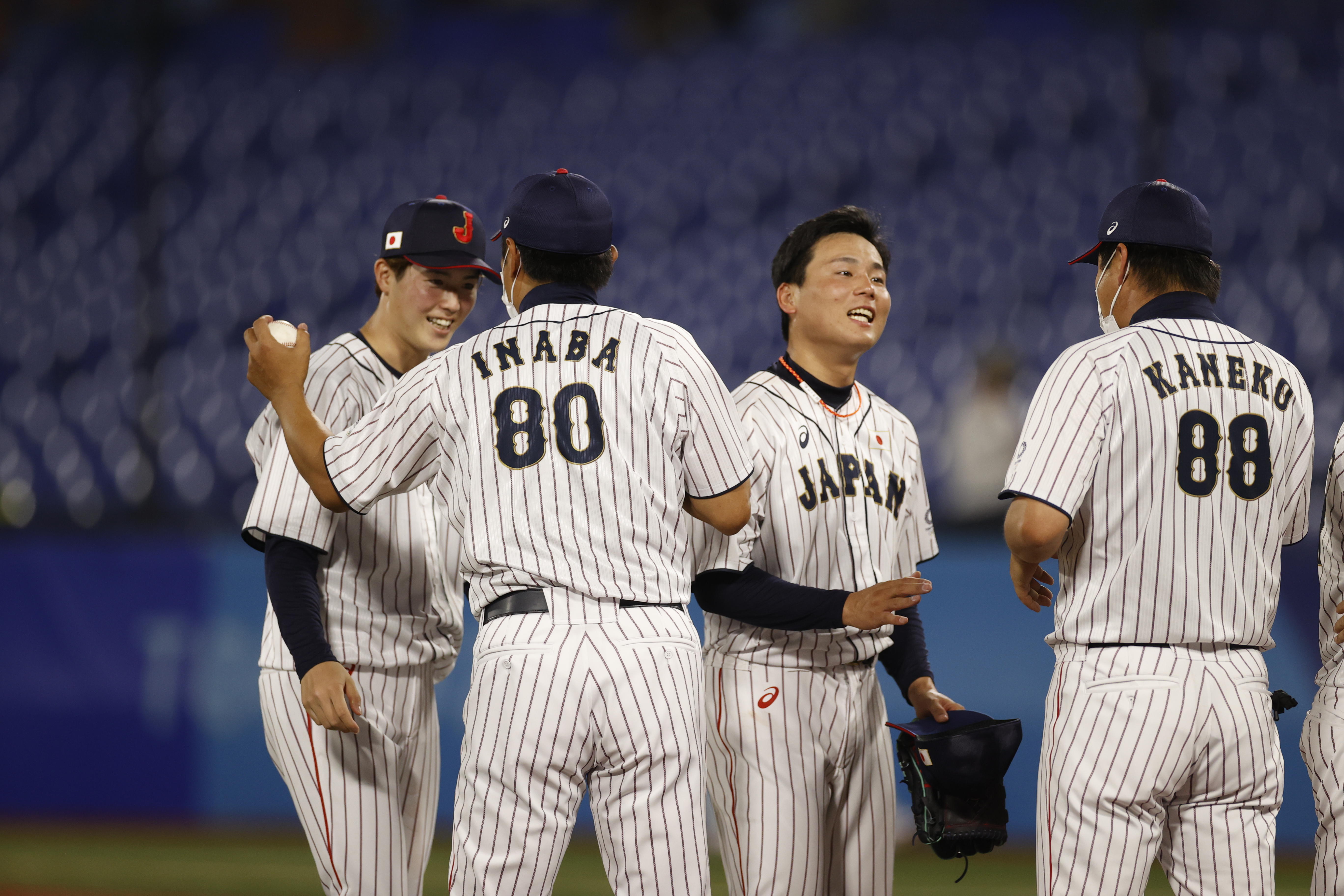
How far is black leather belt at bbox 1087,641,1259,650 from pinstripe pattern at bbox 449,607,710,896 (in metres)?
0.74

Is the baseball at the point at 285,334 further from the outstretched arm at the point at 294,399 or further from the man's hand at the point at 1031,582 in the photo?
the man's hand at the point at 1031,582

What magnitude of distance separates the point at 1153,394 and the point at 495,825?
4.39 feet

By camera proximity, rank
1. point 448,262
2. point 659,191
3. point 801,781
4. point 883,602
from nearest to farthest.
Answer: point 883,602 → point 801,781 → point 448,262 → point 659,191

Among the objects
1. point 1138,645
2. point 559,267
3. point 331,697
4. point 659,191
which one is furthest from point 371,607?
point 659,191

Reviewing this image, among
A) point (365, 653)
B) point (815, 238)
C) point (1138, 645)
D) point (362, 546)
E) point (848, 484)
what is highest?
point (815, 238)

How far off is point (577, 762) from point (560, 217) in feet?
3.06

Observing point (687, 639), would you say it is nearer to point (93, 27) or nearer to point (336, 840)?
point (336, 840)

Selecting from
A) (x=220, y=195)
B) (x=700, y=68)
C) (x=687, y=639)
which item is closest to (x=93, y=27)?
(x=220, y=195)

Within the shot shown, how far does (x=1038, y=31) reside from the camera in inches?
310

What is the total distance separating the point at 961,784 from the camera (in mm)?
2455

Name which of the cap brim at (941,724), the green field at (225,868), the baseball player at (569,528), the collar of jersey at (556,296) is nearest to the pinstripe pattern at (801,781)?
the cap brim at (941,724)

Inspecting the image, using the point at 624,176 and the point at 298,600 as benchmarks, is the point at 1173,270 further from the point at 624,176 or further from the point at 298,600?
the point at 624,176

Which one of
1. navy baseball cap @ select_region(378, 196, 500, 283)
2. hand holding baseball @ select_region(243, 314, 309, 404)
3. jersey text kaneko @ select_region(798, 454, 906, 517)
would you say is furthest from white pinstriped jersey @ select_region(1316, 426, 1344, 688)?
hand holding baseball @ select_region(243, 314, 309, 404)

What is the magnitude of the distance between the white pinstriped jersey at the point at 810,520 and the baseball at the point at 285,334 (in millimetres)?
860
